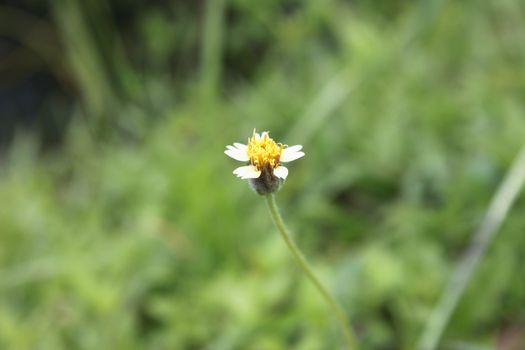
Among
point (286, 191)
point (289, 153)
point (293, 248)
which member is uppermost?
point (286, 191)

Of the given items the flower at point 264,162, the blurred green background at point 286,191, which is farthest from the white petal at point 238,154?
the blurred green background at point 286,191

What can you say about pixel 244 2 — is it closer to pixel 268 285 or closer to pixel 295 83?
pixel 295 83

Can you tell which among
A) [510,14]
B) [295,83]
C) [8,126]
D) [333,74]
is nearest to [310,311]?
[333,74]

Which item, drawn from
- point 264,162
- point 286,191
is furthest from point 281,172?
point 286,191

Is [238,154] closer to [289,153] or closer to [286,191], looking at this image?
[289,153]

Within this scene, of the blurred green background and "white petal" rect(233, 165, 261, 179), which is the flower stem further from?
the blurred green background

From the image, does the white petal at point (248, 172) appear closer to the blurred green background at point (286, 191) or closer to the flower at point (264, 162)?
the flower at point (264, 162)

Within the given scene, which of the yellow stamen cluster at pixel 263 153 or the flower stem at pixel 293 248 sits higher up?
the yellow stamen cluster at pixel 263 153

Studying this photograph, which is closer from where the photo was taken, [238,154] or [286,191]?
[238,154]
